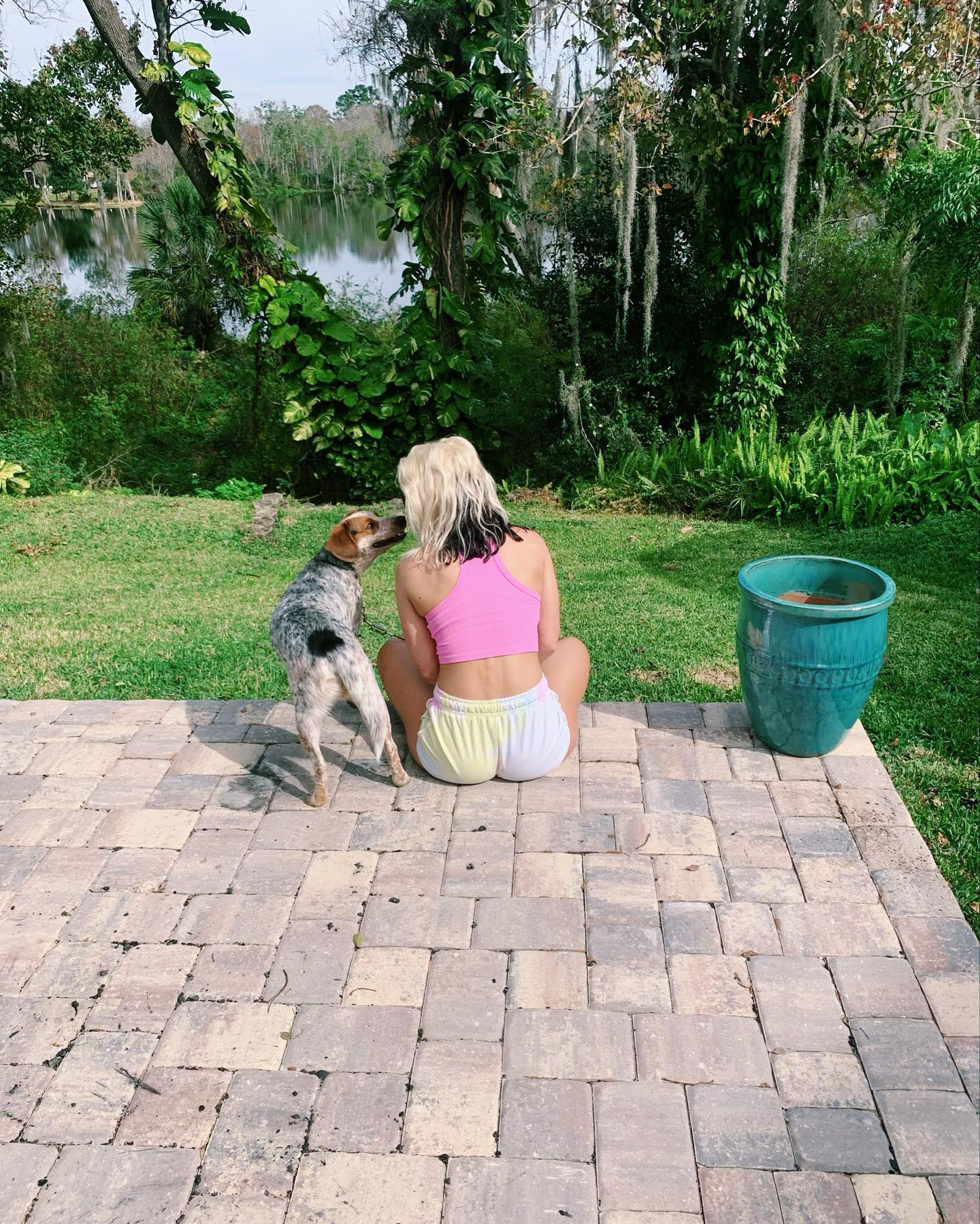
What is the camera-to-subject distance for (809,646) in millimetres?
3369

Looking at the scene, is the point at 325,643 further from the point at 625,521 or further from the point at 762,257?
the point at 762,257

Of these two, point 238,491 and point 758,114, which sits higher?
point 758,114

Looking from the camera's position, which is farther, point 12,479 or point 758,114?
point 12,479

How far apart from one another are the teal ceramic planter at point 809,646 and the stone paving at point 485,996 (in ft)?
0.68

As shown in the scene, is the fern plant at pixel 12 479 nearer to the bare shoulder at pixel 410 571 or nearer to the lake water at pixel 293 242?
the bare shoulder at pixel 410 571

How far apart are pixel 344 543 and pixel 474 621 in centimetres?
80

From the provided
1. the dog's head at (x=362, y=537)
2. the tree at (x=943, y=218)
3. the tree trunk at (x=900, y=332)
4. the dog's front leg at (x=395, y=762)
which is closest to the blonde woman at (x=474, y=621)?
the dog's front leg at (x=395, y=762)

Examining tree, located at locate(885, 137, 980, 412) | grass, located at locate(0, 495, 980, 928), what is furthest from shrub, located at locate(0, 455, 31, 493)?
tree, located at locate(885, 137, 980, 412)

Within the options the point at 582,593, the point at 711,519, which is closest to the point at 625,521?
the point at 711,519

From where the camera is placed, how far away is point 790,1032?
7.90ft

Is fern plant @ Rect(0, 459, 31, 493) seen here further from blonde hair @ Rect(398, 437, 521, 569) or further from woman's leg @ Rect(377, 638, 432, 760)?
blonde hair @ Rect(398, 437, 521, 569)

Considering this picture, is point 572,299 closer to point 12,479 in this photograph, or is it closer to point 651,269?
point 651,269

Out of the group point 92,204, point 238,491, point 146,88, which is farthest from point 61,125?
point 92,204

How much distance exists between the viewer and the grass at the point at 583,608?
4184 mm
